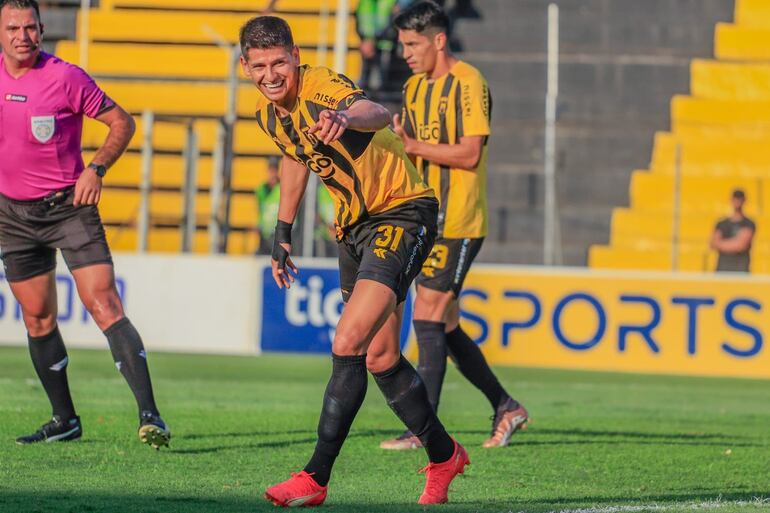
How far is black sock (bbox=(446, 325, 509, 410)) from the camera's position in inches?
320

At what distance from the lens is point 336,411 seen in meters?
5.52

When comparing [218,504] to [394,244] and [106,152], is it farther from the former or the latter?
[106,152]

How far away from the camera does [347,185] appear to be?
5.75 m

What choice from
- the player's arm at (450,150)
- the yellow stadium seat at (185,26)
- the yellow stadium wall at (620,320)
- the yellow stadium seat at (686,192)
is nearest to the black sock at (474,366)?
the player's arm at (450,150)

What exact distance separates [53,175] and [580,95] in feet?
46.2

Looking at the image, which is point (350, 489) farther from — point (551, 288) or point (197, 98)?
point (197, 98)

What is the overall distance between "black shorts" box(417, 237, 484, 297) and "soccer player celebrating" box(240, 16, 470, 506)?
1891 millimetres

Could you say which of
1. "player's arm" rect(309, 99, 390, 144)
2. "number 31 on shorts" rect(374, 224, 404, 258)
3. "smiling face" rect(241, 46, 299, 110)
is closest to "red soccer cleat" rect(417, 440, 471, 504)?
"number 31 on shorts" rect(374, 224, 404, 258)

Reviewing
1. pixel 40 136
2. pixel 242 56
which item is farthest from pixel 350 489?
pixel 40 136

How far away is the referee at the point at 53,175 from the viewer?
7105mm

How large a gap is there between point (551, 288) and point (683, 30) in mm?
8267

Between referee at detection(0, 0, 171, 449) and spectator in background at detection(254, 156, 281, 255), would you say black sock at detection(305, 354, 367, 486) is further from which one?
spectator in background at detection(254, 156, 281, 255)

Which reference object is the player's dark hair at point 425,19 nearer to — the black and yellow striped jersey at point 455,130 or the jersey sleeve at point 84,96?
the black and yellow striped jersey at point 455,130

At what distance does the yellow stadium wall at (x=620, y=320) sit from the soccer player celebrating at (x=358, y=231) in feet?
26.2
